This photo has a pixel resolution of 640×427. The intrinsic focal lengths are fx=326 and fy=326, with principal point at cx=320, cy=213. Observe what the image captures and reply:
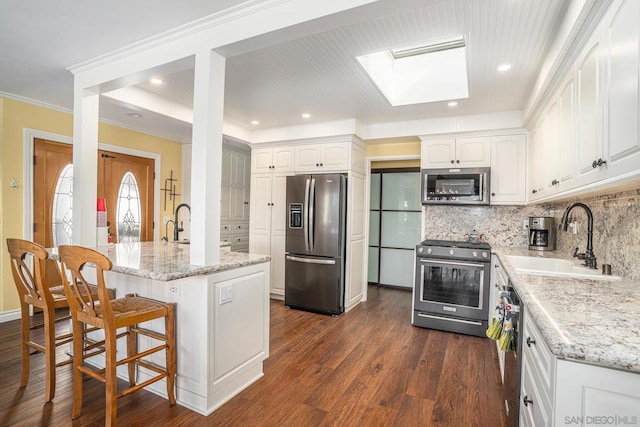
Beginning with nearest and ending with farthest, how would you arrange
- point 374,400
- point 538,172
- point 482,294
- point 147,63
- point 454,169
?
1. point 374,400
2. point 147,63
3. point 538,172
4. point 482,294
5. point 454,169

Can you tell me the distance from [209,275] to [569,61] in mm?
2563

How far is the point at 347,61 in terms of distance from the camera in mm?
2633

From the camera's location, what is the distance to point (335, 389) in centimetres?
239

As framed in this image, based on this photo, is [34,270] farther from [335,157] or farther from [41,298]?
[335,157]

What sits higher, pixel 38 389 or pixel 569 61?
pixel 569 61

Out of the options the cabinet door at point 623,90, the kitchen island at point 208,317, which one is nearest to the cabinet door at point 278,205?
the kitchen island at point 208,317

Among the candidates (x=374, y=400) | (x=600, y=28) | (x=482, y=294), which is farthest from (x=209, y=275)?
(x=482, y=294)

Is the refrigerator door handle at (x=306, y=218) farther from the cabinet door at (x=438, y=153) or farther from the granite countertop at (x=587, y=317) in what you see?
the granite countertop at (x=587, y=317)

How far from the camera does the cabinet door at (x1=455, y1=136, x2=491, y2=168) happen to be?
3.89 m

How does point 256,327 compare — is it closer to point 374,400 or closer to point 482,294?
point 374,400

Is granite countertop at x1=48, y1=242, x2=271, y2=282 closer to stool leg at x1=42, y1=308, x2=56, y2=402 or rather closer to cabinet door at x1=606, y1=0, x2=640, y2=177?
stool leg at x1=42, y1=308, x2=56, y2=402

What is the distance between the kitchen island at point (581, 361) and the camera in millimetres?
847

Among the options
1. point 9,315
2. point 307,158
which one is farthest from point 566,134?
point 9,315

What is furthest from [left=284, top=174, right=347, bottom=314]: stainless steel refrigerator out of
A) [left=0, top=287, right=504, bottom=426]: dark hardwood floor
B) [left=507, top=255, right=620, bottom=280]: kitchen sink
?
[left=507, top=255, right=620, bottom=280]: kitchen sink
